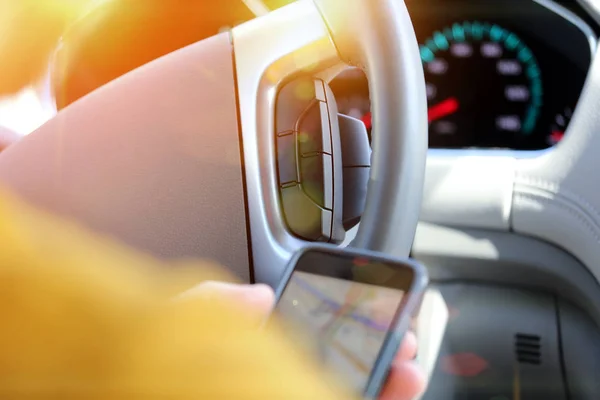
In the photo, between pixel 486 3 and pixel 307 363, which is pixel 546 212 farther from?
pixel 307 363

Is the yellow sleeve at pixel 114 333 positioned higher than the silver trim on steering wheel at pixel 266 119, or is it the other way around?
the silver trim on steering wheel at pixel 266 119

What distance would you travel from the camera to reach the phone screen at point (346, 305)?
0.48 meters

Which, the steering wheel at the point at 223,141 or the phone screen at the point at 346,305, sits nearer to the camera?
the phone screen at the point at 346,305

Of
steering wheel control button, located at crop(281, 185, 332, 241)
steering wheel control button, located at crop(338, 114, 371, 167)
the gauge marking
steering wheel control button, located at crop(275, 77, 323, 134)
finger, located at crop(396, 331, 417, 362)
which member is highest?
the gauge marking

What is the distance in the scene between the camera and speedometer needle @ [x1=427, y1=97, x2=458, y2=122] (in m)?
1.26

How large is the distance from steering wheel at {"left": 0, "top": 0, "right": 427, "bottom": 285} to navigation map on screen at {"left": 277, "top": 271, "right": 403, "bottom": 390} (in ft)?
0.25

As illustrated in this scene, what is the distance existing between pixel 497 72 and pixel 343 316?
2.73 feet

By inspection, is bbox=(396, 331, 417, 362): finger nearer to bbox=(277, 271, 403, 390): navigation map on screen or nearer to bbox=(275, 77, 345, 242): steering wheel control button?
bbox=(277, 271, 403, 390): navigation map on screen

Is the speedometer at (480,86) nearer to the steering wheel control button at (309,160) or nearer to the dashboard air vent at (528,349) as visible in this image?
the dashboard air vent at (528,349)

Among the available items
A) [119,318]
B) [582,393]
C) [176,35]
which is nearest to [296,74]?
[119,318]

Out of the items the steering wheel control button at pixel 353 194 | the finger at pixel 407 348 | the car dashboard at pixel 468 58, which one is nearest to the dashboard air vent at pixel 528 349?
the car dashboard at pixel 468 58

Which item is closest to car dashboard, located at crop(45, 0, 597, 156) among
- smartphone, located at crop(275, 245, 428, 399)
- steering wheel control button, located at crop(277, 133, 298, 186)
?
steering wheel control button, located at crop(277, 133, 298, 186)

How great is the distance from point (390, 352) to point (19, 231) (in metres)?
0.45

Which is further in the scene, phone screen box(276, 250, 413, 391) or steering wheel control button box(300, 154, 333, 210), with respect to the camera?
steering wheel control button box(300, 154, 333, 210)
